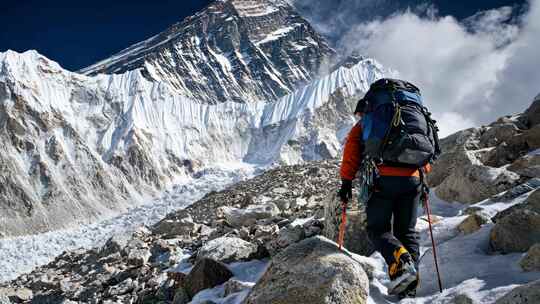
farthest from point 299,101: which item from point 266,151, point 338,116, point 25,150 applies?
point 25,150

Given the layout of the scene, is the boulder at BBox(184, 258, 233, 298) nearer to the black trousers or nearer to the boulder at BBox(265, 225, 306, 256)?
the boulder at BBox(265, 225, 306, 256)

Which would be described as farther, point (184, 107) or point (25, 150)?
point (184, 107)

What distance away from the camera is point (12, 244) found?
6825 centimetres

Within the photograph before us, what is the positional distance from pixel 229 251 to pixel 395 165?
3.53m

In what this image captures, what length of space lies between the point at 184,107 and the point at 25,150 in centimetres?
5187

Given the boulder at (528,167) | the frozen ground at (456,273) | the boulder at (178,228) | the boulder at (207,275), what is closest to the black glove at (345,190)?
the frozen ground at (456,273)

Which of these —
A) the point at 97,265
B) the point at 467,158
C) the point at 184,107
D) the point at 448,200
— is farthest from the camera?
the point at 184,107

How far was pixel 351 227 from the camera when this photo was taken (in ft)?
20.2

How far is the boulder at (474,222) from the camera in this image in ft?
17.8

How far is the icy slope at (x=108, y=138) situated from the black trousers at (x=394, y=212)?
300ft

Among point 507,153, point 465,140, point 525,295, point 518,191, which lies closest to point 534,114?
point 465,140

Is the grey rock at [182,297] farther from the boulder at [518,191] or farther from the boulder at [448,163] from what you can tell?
the boulder at [448,163]

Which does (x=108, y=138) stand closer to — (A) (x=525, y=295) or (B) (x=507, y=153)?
(B) (x=507, y=153)

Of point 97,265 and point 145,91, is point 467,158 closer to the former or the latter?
point 97,265
